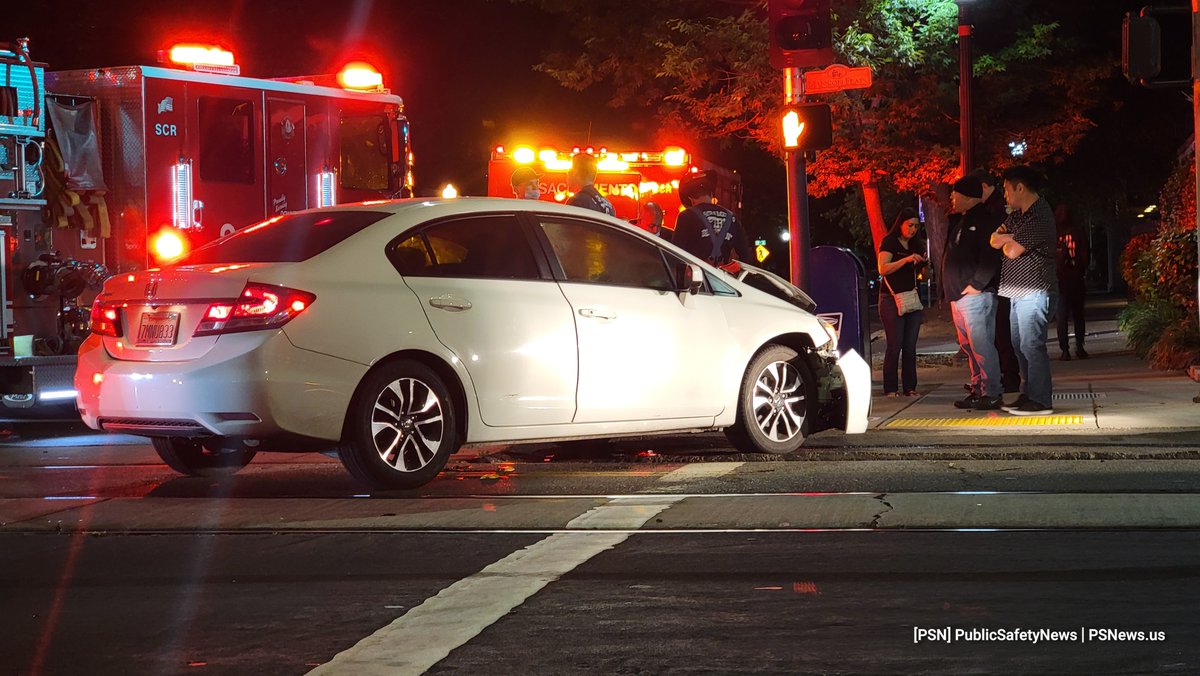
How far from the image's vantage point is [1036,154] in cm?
2902

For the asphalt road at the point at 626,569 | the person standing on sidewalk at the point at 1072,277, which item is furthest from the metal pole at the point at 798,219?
the person standing on sidewalk at the point at 1072,277

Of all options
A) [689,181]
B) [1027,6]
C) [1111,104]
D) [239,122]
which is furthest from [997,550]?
[1111,104]

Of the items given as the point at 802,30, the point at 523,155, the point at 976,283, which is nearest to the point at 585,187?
the point at 802,30

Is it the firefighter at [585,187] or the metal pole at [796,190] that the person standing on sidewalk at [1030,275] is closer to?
the metal pole at [796,190]

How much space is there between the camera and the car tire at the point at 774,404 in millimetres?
9344

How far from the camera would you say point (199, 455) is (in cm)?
903

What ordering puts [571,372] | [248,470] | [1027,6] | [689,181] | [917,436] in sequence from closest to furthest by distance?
[571,372] → [248,470] → [917,436] → [689,181] → [1027,6]

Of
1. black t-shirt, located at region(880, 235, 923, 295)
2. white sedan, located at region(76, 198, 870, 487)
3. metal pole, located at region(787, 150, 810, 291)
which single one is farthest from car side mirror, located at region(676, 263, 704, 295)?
black t-shirt, located at region(880, 235, 923, 295)

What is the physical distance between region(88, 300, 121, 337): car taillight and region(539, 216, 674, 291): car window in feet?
7.72

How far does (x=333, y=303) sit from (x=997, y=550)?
3.48 m

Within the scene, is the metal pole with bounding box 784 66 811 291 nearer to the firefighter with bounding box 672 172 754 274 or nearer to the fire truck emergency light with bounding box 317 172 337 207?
the firefighter with bounding box 672 172 754 274

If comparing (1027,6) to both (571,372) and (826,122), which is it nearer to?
(826,122)

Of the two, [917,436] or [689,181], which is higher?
[689,181]

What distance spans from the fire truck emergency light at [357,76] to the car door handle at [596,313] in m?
6.69
